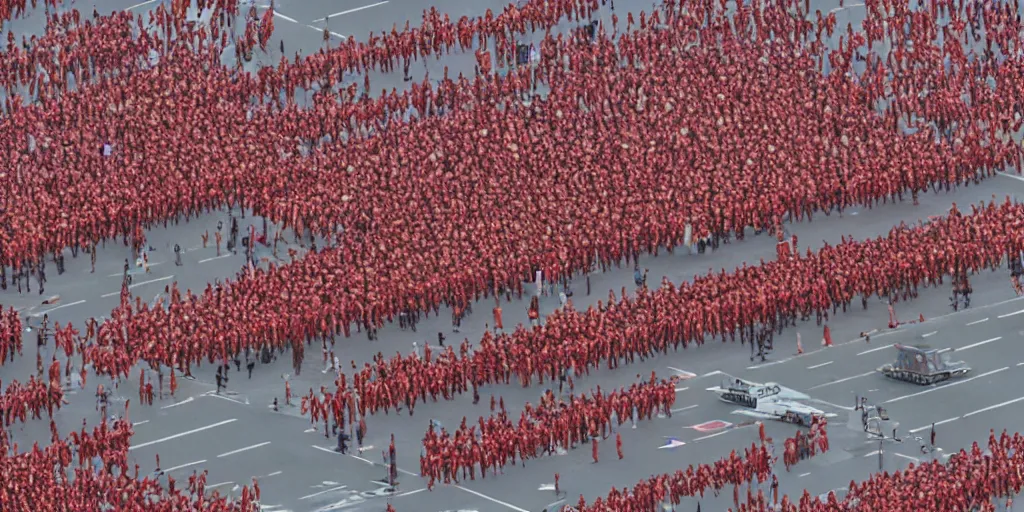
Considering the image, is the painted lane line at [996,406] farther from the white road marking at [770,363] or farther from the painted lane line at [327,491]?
the painted lane line at [327,491]

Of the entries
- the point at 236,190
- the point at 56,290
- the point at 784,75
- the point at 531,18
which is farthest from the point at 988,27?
Answer: the point at 56,290

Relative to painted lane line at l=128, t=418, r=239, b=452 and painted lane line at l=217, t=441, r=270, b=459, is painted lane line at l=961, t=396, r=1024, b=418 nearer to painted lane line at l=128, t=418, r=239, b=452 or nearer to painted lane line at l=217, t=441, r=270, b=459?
painted lane line at l=217, t=441, r=270, b=459

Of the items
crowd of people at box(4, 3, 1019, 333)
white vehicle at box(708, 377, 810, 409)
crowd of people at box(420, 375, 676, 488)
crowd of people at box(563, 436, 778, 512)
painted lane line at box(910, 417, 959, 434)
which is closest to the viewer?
crowd of people at box(563, 436, 778, 512)

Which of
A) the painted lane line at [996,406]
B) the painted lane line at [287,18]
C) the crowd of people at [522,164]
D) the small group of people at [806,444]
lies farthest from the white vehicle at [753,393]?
the painted lane line at [287,18]

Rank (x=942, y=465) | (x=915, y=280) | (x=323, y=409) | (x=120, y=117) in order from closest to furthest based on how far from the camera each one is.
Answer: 1. (x=942, y=465)
2. (x=323, y=409)
3. (x=915, y=280)
4. (x=120, y=117)

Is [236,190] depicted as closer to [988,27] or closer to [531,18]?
[531,18]

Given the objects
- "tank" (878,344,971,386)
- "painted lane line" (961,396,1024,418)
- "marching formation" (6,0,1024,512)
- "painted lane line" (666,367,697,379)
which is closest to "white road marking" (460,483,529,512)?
"marching formation" (6,0,1024,512)

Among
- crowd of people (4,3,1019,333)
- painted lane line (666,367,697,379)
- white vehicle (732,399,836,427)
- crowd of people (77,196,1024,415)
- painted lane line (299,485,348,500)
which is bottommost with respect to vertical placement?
painted lane line (299,485,348,500)
